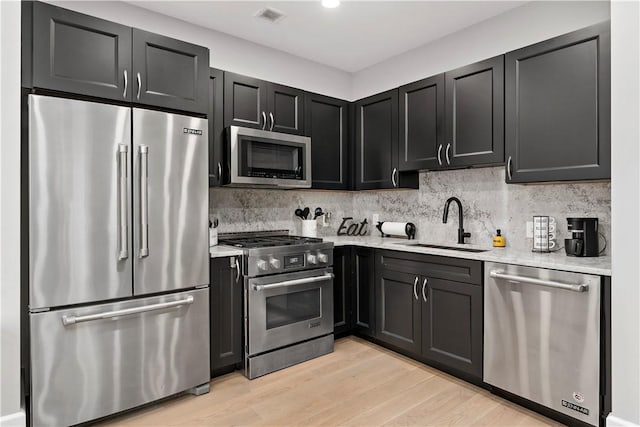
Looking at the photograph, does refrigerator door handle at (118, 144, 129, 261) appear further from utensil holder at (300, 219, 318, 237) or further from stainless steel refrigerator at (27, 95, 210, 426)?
utensil holder at (300, 219, 318, 237)

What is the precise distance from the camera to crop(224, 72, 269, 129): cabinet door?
9.74ft

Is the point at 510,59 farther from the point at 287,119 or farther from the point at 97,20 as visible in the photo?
the point at 97,20

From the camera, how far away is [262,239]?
3.34 m

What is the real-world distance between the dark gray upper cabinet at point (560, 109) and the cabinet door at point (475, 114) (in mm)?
73

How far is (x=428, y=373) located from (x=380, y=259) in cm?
93

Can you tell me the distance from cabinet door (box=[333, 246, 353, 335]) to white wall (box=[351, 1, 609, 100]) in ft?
5.94

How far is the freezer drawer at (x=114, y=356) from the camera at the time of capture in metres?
1.94

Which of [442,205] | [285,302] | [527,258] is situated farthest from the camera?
[442,205]

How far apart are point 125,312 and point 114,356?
9.9 inches

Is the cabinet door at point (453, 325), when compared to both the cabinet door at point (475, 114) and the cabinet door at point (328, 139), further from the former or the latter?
the cabinet door at point (328, 139)
